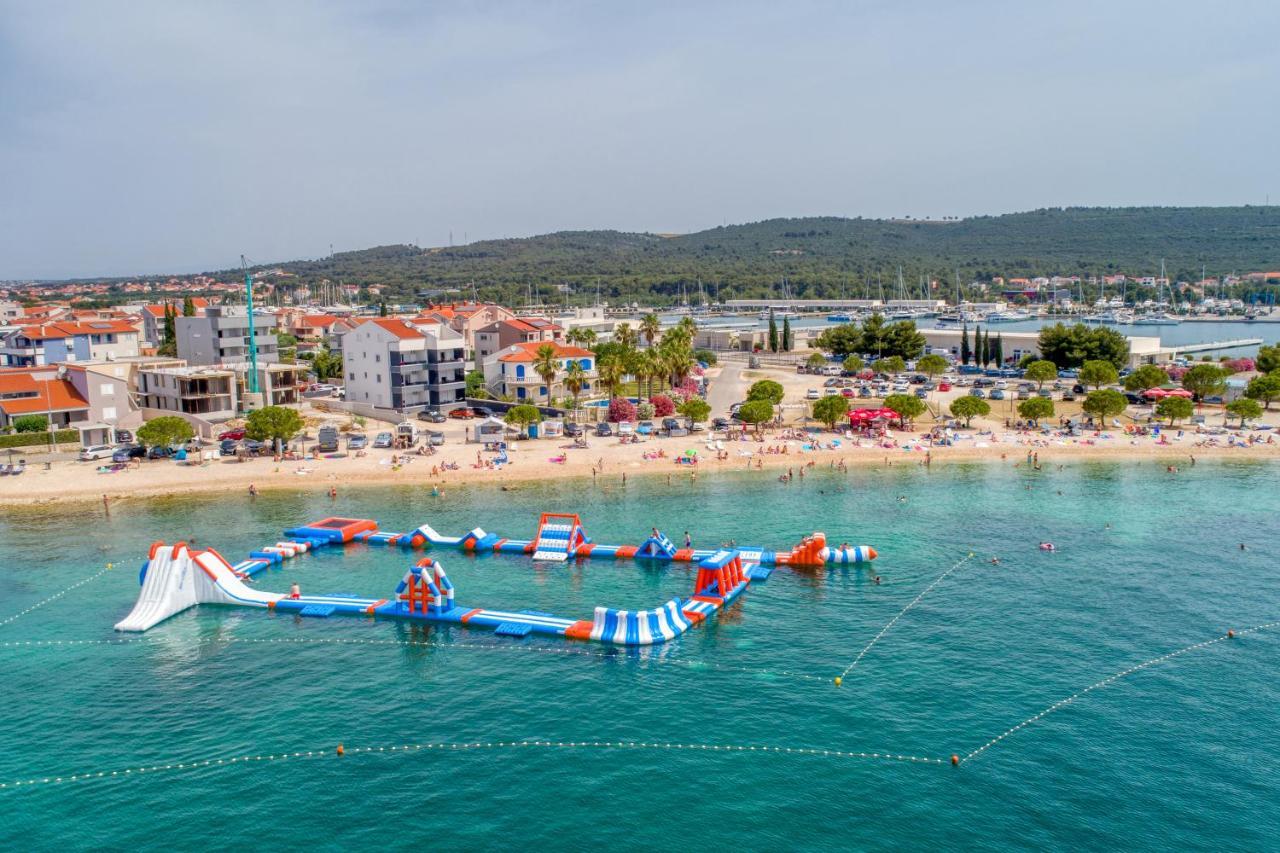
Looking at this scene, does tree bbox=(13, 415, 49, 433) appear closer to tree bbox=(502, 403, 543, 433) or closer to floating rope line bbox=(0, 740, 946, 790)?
tree bbox=(502, 403, 543, 433)

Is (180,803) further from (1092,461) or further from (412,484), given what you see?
(1092,461)

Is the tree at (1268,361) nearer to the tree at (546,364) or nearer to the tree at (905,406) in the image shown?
the tree at (905,406)

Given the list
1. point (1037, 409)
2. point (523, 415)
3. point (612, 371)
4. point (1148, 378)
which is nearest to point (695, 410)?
point (612, 371)

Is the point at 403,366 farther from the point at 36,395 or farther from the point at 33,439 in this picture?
the point at 36,395

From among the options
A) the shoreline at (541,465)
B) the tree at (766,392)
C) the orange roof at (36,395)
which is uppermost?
the orange roof at (36,395)

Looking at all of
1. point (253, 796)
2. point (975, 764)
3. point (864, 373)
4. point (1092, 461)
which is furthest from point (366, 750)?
point (864, 373)

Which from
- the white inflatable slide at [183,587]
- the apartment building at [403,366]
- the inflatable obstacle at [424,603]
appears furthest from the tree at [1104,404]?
the white inflatable slide at [183,587]

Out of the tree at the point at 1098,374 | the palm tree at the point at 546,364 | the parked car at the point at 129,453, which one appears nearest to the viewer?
the parked car at the point at 129,453
